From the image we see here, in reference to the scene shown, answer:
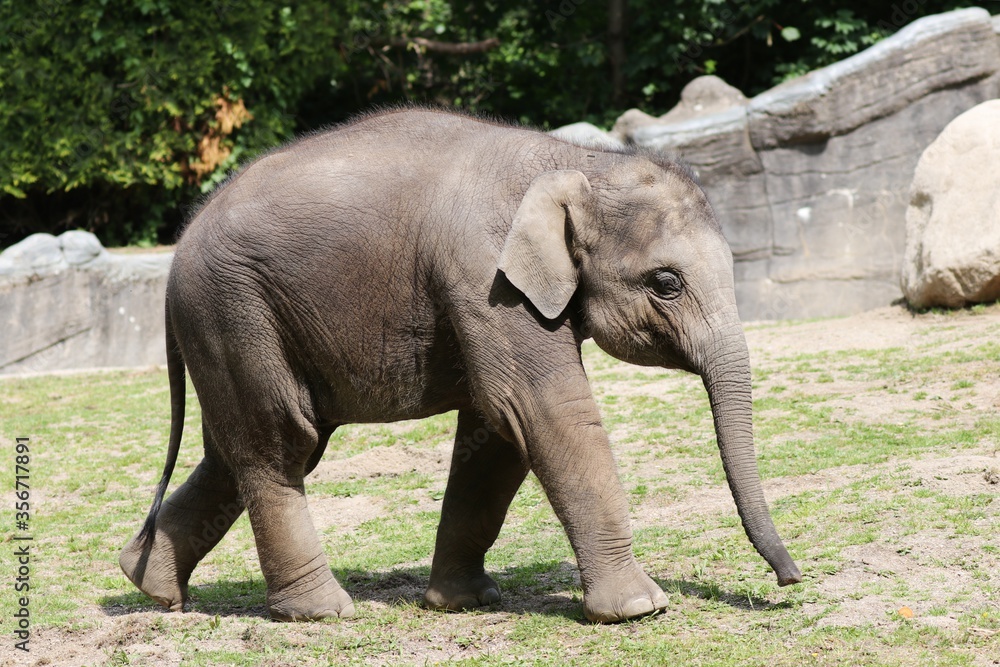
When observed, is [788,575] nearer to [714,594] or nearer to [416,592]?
[714,594]

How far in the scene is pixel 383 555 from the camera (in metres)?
7.21

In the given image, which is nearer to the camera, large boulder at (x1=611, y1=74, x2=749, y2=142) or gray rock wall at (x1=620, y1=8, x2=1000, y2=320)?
gray rock wall at (x1=620, y1=8, x2=1000, y2=320)

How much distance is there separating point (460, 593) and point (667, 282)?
1.86 m

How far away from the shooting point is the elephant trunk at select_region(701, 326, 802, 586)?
5.09m

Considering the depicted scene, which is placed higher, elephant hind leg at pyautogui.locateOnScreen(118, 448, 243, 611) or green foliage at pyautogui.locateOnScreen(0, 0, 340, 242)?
green foliage at pyautogui.locateOnScreen(0, 0, 340, 242)

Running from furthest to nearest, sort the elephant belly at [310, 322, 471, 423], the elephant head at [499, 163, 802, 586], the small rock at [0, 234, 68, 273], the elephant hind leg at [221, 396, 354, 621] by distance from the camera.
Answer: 1. the small rock at [0, 234, 68, 273]
2. the elephant hind leg at [221, 396, 354, 621]
3. the elephant belly at [310, 322, 471, 423]
4. the elephant head at [499, 163, 802, 586]

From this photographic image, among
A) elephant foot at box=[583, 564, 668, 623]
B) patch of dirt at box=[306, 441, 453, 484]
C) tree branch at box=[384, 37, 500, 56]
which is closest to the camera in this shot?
elephant foot at box=[583, 564, 668, 623]

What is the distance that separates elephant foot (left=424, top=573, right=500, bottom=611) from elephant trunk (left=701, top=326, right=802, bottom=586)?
4.83ft

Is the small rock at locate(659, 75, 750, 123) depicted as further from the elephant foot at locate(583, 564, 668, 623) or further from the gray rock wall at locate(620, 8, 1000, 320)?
the elephant foot at locate(583, 564, 668, 623)

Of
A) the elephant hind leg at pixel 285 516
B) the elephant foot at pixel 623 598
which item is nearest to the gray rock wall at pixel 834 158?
the elephant hind leg at pixel 285 516

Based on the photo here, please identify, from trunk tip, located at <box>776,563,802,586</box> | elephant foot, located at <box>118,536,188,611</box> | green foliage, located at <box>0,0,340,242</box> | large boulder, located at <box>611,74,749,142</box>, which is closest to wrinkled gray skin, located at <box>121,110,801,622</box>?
trunk tip, located at <box>776,563,802,586</box>

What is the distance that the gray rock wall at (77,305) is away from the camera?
13.6 metres

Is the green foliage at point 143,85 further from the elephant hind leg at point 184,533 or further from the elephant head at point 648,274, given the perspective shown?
the elephant head at point 648,274

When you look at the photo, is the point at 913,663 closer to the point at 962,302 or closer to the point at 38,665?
the point at 38,665
